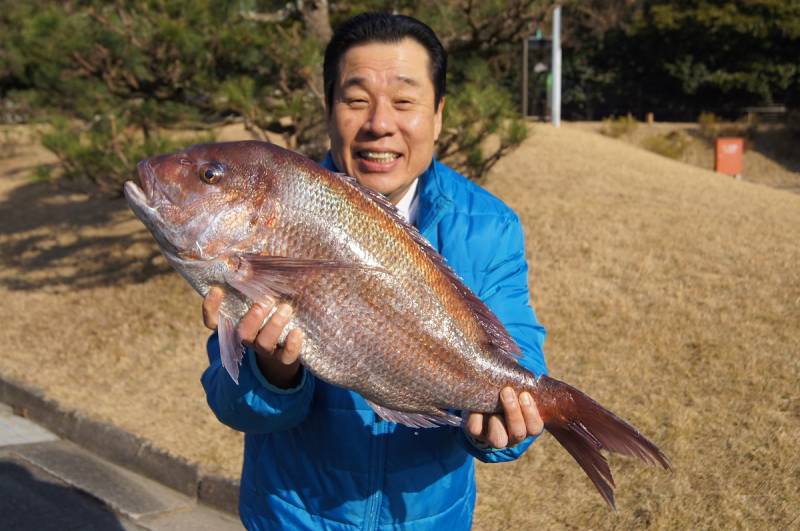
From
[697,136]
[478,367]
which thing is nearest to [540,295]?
[478,367]

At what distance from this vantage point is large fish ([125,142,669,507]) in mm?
1679

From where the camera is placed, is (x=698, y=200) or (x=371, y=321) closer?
(x=371, y=321)

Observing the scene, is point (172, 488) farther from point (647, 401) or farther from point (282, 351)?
point (282, 351)

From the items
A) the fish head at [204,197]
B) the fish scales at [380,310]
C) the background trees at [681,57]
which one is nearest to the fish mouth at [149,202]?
the fish head at [204,197]

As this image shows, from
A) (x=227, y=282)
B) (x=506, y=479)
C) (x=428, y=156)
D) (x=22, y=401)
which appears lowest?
(x=22, y=401)

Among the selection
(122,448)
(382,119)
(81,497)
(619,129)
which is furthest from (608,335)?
(619,129)

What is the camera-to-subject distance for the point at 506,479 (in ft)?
13.3

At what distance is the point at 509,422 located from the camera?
1775 mm

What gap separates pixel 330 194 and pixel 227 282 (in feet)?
0.97

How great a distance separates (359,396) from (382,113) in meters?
0.71

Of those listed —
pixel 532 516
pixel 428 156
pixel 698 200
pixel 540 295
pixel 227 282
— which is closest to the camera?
pixel 227 282

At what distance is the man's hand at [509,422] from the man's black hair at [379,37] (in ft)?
2.77

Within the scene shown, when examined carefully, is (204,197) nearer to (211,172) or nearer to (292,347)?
(211,172)

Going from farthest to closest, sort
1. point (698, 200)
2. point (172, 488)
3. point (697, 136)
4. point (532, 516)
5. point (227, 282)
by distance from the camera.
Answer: point (697, 136), point (698, 200), point (172, 488), point (532, 516), point (227, 282)
